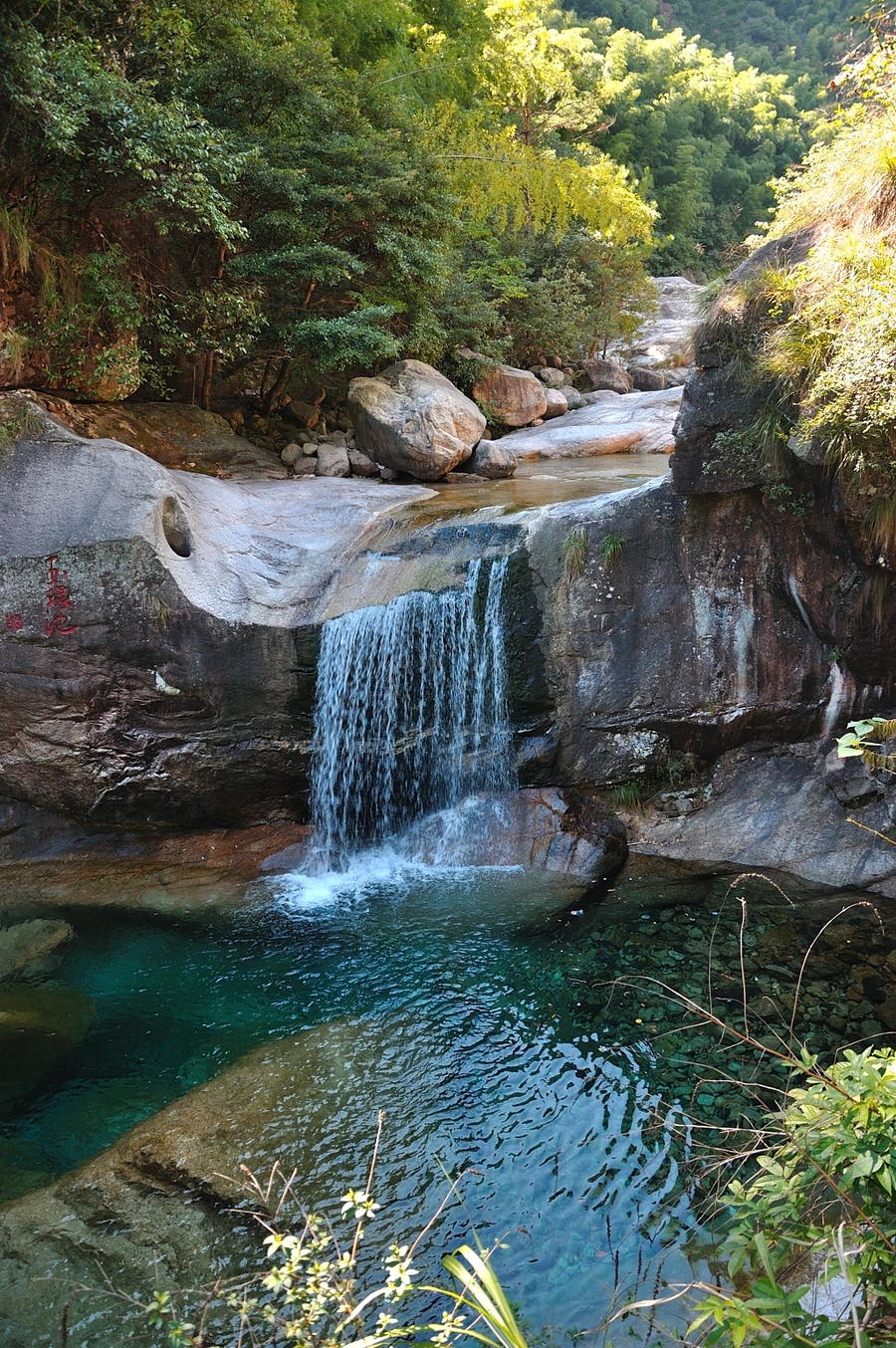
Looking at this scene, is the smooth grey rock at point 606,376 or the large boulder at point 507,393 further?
the smooth grey rock at point 606,376

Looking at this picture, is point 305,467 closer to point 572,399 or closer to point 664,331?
point 572,399

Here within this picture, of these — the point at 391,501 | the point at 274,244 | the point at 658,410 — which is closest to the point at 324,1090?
the point at 391,501

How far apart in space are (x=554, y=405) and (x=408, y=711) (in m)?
9.32

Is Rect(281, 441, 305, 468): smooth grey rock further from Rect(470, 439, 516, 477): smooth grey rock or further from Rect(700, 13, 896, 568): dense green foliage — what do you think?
Rect(700, 13, 896, 568): dense green foliage

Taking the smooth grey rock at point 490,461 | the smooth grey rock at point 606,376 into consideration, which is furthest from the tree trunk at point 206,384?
the smooth grey rock at point 606,376

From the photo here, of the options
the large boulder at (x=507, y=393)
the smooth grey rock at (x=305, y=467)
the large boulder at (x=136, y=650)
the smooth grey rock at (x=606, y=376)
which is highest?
the smooth grey rock at (x=606, y=376)

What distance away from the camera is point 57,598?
7.14 m

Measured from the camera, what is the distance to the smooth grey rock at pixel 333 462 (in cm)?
1088

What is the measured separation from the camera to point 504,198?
14.8m

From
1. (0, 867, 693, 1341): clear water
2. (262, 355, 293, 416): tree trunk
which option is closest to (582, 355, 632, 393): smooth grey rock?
(262, 355, 293, 416): tree trunk

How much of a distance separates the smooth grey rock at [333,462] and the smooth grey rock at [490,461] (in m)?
1.61

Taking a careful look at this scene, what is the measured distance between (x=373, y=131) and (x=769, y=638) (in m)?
8.19

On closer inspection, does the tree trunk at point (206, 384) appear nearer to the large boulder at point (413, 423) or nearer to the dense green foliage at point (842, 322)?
the large boulder at point (413, 423)

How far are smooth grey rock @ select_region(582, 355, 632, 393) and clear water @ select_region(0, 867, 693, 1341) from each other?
1413 cm
